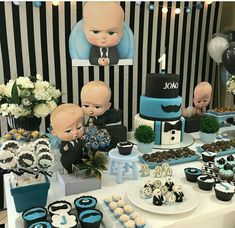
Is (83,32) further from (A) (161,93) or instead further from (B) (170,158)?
(B) (170,158)

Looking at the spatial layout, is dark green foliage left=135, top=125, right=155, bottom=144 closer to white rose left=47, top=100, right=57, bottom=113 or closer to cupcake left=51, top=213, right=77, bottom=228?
white rose left=47, top=100, right=57, bottom=113

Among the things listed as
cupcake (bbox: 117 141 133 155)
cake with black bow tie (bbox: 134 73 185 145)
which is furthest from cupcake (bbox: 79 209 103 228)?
cake with black bow tie (bbox: 134 73 185 145)

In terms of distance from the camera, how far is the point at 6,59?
2375 millimetres

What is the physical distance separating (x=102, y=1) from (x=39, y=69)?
852mm

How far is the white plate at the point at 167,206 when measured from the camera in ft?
3.59

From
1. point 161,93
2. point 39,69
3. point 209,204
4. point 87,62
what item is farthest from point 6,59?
point 209,204

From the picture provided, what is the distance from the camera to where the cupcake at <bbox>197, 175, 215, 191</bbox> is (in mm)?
1252

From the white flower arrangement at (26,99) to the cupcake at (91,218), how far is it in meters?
0.66

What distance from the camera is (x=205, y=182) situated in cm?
125

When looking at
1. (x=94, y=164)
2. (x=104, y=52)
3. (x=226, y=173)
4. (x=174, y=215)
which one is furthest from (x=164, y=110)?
(x=104, y=52)

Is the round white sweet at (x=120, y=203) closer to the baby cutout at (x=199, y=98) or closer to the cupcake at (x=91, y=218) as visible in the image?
the cupcake at (x=91, y=218)

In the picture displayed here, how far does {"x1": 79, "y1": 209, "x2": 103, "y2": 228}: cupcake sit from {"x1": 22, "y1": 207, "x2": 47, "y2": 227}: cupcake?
132 mm

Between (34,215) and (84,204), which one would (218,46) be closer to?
(84,204)

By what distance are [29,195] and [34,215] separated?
11cm
